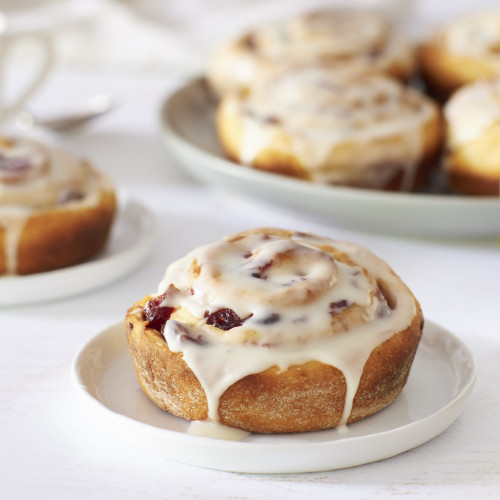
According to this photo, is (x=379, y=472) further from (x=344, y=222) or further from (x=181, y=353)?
(x=344, y=222)

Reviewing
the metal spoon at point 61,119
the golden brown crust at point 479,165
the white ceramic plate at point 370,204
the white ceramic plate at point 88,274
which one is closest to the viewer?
the white ceramic plate at point 88,274

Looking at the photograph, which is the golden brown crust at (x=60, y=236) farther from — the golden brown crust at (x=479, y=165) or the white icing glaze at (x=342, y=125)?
the golden brown crust at (x=479, y=165)

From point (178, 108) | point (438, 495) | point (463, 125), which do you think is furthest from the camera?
point (178, 108)

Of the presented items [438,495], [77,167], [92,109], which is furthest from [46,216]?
[92,109]

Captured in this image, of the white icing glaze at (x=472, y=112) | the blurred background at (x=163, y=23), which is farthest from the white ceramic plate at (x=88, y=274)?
the blurred background at (x=163, y=23)

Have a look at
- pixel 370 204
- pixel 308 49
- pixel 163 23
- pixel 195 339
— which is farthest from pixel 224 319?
pixel 163 23

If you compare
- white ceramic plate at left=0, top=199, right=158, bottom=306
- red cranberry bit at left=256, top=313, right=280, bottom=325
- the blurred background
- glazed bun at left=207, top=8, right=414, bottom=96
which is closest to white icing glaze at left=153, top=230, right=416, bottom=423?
red cranberry bit at left=256, top=313, right=280, bottom=325
